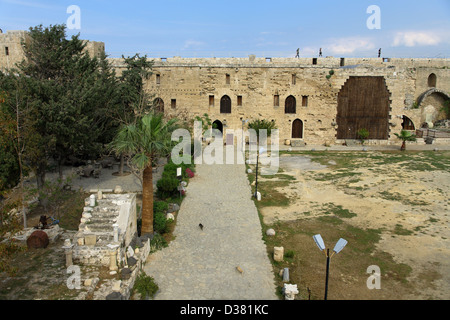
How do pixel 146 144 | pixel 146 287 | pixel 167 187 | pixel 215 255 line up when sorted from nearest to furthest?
pixel 146 287 → pixel 215 255 → pixel 146 144 → pixel 167 187

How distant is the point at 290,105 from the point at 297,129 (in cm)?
234

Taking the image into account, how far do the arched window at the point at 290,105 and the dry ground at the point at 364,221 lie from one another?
8.04 metres

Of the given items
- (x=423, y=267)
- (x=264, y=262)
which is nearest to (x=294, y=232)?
(x=264, y=262)

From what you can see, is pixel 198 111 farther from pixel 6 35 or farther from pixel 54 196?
pixel 54 196

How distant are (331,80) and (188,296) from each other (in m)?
26.8

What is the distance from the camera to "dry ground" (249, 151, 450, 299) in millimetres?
10289

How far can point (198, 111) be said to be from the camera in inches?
1233

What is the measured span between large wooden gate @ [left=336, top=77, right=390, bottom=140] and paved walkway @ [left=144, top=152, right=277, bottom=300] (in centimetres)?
1791

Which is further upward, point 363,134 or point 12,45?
point 12,45

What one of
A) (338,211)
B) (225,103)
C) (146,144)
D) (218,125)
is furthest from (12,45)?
(338,211)

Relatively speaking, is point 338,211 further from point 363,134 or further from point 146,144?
point 363,134

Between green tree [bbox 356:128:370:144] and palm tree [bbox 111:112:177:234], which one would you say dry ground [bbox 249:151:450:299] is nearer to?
palm tree [bbox 111:112:177:234]

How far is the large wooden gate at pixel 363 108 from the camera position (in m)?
32.1

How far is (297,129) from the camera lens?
32625mm
